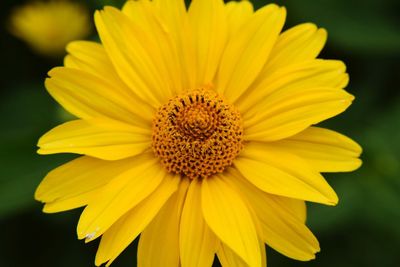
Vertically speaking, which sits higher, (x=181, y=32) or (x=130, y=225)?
(x=181, y=32)

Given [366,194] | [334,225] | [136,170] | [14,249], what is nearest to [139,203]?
[136,170]

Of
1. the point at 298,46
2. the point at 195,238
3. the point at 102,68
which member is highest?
the point at 102,68

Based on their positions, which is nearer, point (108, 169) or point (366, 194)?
point (108, 169)

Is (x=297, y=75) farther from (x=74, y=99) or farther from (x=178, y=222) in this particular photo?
Answer: (x=74, y=99)

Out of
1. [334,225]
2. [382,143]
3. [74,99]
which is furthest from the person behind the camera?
[382,143]

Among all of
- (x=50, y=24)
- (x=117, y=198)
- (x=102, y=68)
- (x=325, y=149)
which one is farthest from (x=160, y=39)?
(x=50, y=24)

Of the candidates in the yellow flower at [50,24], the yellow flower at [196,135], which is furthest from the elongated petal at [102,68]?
the yellow flower at [50,24]

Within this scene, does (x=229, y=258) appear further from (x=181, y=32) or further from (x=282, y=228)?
(x=181, y=32)
